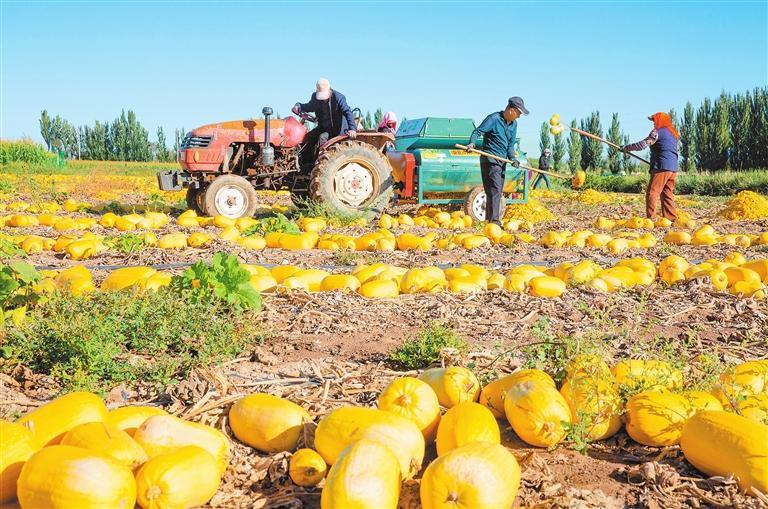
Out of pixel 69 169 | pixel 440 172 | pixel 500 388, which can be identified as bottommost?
pixel 500 388

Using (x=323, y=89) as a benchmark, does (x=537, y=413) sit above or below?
below

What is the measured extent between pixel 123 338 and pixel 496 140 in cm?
817

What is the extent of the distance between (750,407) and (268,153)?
389 inches

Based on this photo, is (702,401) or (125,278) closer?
(702,401)

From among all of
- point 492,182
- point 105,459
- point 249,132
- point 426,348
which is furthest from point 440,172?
point 105,459

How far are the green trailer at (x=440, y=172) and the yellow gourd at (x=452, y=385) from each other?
10.3 metres

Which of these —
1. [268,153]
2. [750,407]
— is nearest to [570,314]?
[750,407]

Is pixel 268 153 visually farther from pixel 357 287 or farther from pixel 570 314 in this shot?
pixel 570 314

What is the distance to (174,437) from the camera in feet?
7.48

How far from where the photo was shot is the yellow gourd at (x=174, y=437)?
2.26m

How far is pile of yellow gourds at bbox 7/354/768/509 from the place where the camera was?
1.93 meters

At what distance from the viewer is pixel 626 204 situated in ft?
60.9

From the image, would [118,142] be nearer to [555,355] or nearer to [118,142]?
[118,142]

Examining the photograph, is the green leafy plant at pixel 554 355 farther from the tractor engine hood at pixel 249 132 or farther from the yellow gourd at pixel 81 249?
the tractor engine hood at pixel 249 132
